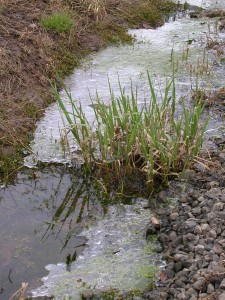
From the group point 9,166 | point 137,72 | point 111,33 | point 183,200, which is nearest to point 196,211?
point 183,200

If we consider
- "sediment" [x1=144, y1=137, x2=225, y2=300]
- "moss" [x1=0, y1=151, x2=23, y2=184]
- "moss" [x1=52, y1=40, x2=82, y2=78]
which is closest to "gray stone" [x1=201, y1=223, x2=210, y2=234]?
"sediment" [x1=144, y1=137, x2=225, y2=300]

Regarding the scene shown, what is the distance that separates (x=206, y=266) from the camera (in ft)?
11.3

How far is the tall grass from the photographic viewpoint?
4.46 metres

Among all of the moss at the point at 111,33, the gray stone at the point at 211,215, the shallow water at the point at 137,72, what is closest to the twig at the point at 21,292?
the gray stone at the point at 211,215

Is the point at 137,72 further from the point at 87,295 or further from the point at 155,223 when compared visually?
the point at 87,295

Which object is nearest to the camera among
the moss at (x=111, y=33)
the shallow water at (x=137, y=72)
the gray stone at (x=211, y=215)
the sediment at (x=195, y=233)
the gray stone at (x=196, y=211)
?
the sediment at (x=195, y=233)

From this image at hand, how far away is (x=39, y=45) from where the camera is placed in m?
6.46

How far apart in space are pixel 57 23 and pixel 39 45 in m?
0.55

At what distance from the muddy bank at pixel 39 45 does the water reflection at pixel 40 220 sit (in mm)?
349

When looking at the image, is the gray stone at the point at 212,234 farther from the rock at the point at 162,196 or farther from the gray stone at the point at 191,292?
the rock at the point at 162,196

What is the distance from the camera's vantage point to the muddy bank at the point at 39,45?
5336 mm

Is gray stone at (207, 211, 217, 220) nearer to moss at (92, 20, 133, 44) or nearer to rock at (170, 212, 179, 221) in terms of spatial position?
rock at (170, 212, 179, 221)

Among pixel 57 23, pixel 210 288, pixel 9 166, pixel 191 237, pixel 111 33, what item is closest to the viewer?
pixel 210 288

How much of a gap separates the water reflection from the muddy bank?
0.35 metres
